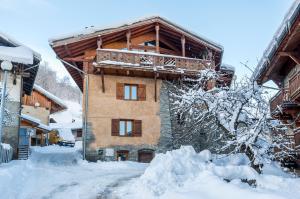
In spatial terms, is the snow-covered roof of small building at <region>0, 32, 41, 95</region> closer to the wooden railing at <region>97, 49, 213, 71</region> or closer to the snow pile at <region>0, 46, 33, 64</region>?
the snow pile at <region>0, 46, 33, 64</region>

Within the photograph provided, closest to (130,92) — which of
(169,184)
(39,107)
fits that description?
(169,184)

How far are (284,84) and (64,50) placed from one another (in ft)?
45.8

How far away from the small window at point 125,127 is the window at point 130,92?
1.55 meters

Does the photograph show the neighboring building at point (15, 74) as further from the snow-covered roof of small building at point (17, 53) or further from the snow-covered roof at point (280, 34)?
A: the snow-covered roof at point (280, 34)

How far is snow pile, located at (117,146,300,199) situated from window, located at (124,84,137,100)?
387 inches

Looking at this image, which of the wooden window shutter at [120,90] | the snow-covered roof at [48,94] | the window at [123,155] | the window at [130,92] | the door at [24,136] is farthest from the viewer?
the snow-covered roof at [48,94]

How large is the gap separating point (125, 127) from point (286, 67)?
10.2 m

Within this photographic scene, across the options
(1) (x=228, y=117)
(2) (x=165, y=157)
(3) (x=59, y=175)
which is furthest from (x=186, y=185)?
(3) (x=59, y=175)

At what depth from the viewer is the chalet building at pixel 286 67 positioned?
13.5 m

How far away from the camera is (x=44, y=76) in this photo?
98125 millimetres

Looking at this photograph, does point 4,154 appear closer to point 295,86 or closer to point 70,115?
point 295,86

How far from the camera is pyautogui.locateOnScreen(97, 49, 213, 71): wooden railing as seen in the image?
70.8 feet

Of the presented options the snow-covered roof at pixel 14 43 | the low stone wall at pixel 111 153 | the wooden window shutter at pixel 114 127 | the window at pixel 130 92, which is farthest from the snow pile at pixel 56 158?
the snow-covered roof at pixel 14 43

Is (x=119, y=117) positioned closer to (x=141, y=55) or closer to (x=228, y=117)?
(x=141, y=55)
